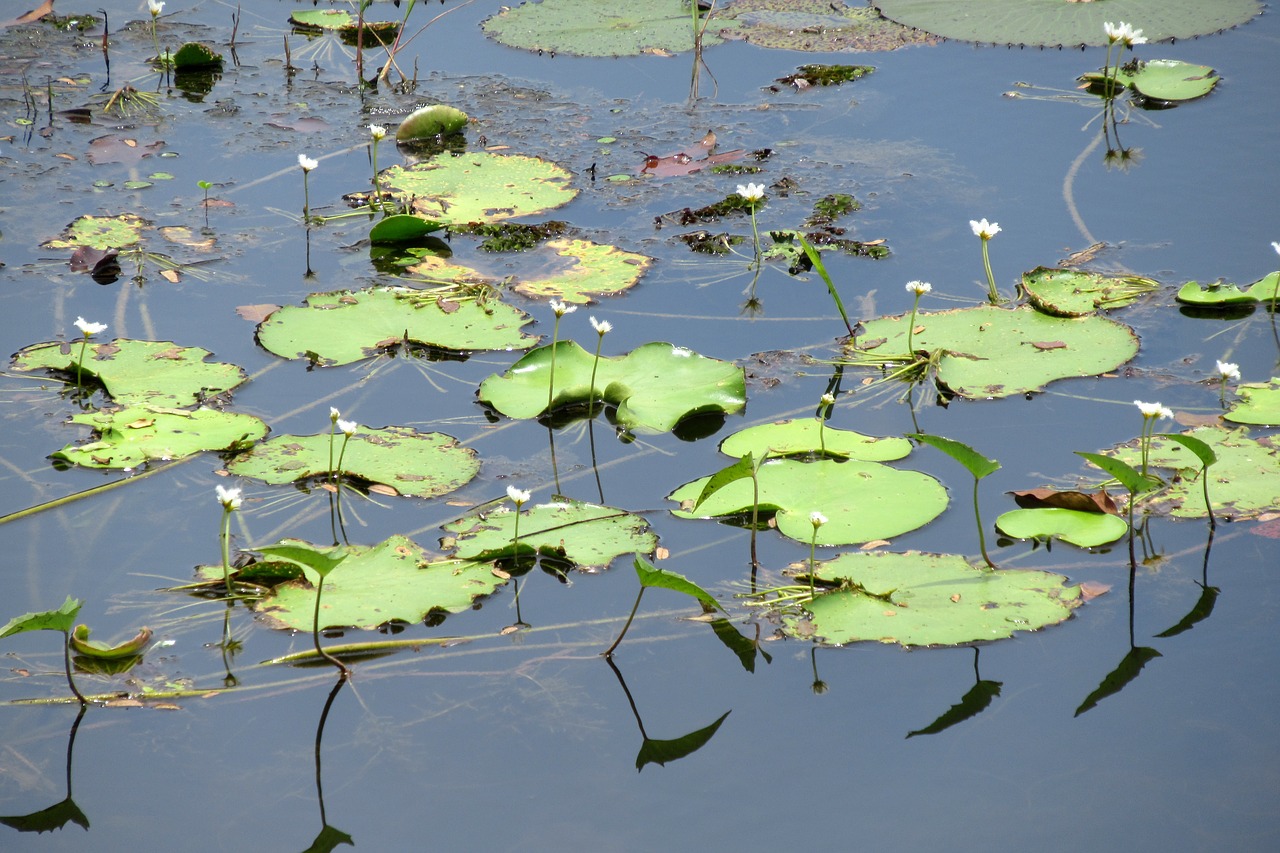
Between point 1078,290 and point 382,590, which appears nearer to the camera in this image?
point 382,590

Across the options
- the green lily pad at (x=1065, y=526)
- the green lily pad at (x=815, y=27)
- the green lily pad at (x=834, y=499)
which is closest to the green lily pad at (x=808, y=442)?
the green lily pad at (x=834, y=499)

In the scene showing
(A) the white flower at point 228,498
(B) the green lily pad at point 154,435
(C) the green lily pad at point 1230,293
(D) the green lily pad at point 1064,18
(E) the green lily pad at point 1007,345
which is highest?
(D) the green lily pad at point 1064,18

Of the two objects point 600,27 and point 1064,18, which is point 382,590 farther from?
point 1064,18

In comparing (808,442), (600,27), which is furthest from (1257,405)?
(600,27)

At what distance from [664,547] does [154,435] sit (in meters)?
1.39

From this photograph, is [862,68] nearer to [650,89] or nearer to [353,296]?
[650,89]

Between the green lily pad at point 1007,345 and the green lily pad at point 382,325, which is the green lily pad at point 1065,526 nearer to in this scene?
the green lily pad at point 1007,345

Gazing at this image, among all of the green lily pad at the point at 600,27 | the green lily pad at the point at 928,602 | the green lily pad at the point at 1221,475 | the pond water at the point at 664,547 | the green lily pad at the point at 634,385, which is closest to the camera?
the pond water at the point at 664,547

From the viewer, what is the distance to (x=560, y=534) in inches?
106

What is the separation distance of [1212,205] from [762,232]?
1.62m

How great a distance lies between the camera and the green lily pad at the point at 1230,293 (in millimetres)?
3582

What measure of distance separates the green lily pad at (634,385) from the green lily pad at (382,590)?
0.68 meters

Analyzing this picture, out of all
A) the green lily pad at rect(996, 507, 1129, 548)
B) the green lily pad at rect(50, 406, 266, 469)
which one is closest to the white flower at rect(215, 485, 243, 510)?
the green lily pad at rect(50, 406, 266, 469)

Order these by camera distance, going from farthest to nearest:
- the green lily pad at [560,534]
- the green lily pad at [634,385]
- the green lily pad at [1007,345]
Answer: the green lily pad at [1007,345], the green lily pad at [634,385], the green lily pad at [560,534]
